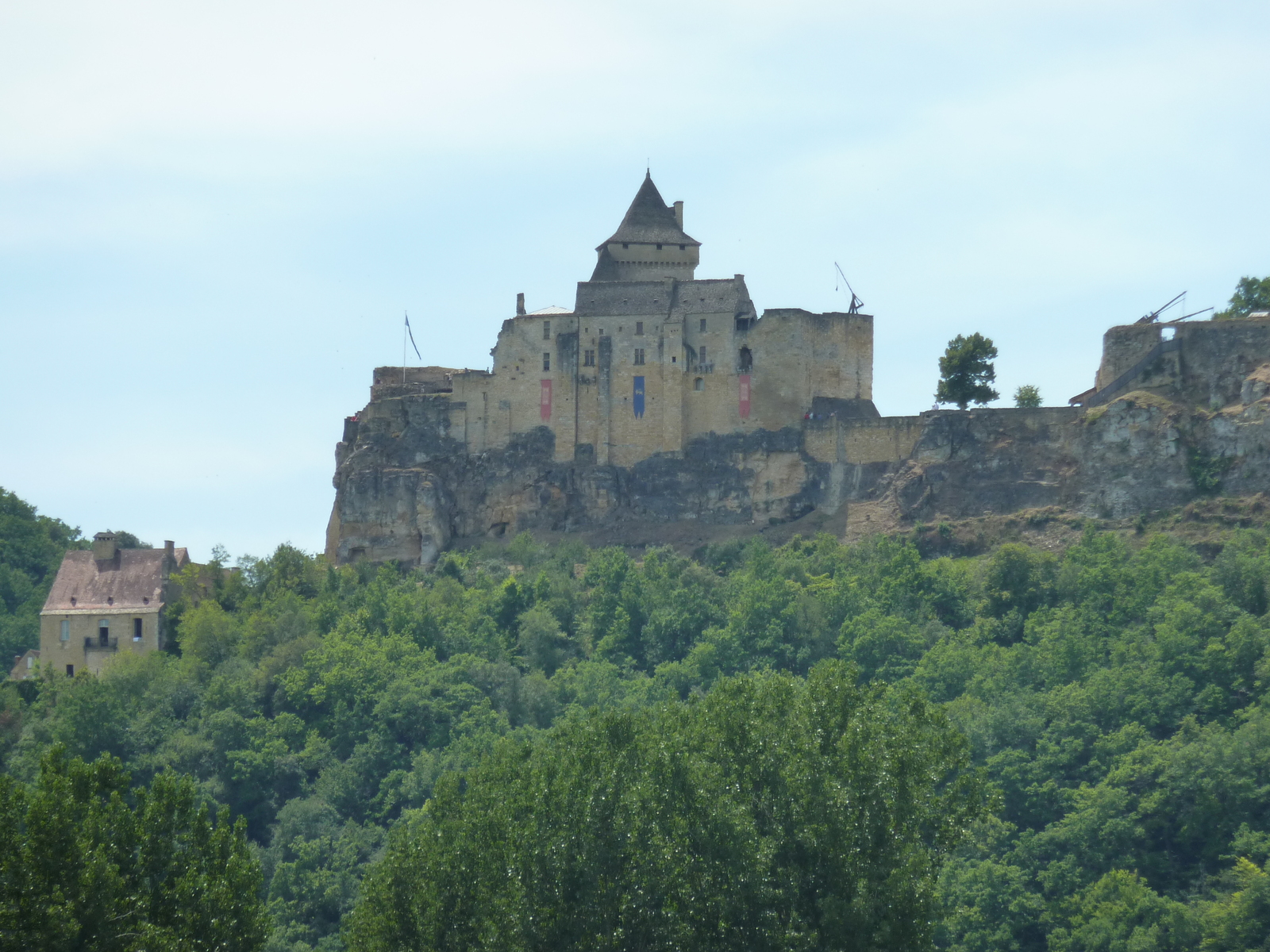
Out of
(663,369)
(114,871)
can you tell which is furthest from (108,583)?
(114,871)

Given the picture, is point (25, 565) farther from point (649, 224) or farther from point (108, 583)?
point (649, 224)

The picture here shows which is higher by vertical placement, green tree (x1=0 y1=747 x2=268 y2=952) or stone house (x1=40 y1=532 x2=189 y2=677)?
stone house (x1=40 y1=532 x2=189 y2=677)

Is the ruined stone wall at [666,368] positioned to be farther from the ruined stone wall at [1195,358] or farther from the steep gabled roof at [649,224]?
the ruined stone wall at [1195,358]

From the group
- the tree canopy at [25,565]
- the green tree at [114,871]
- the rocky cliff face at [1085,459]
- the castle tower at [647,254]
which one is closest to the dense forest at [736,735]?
the green tree at [114,871]

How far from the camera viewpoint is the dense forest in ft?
120

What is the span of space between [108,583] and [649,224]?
20378 mm

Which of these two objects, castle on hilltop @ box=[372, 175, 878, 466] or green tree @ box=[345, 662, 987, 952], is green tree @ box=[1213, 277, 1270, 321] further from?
green tree @ box=[345, 662, 987, 952]

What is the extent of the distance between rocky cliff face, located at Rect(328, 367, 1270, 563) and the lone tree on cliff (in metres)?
2.47

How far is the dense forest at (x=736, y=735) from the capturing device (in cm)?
3666

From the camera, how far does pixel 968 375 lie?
70875 mm

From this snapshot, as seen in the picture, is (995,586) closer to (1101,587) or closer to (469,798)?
(1101,587)

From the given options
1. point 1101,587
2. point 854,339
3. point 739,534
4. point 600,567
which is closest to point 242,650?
point 600,567

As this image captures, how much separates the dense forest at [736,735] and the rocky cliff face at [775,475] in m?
1.20

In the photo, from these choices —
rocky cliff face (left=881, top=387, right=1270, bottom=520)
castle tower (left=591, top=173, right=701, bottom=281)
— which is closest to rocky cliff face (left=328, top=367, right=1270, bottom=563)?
rocky cliff face (left=881, top=387, right=1270, bottom=520)
